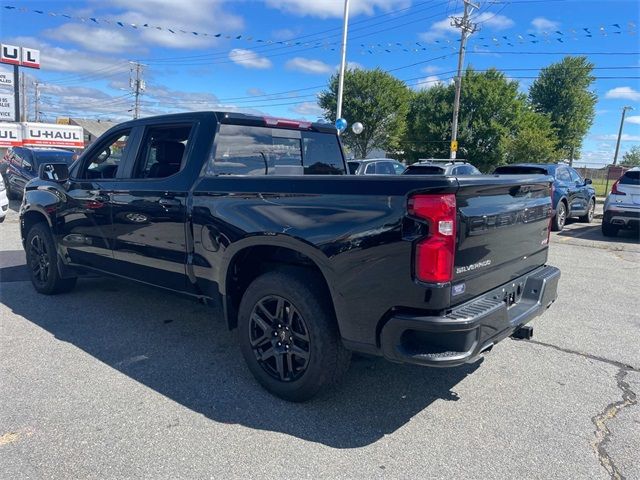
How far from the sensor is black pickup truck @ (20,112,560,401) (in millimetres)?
2670

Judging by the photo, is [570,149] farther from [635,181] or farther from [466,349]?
[466,349]

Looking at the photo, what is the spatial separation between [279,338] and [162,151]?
81.8 inches

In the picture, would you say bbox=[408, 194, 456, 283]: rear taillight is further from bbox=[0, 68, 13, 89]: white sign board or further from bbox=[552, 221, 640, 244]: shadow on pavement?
bbox=[0, 68, 13, 89]: white sign board

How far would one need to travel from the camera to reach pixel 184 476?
2.54 m

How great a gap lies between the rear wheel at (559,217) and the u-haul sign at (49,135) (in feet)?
86.7

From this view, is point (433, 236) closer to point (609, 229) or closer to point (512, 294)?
point (512, 294)

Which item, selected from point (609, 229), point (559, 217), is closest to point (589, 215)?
point (559, 217)

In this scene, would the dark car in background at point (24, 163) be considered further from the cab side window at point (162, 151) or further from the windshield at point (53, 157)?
the cab side window at point (162, 151)

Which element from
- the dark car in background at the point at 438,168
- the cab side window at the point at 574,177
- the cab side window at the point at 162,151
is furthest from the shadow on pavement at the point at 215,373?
the cab side window at the point at 574,177

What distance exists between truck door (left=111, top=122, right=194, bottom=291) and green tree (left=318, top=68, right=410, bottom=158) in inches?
1575

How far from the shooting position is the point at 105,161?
505 centimetres

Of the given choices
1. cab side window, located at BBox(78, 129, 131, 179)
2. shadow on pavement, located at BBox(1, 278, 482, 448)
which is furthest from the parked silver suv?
cab side window, located at BBox(78, 129, 131, 179)

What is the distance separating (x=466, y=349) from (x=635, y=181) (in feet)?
35.6

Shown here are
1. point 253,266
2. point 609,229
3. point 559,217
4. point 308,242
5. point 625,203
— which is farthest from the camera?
point 559,217
